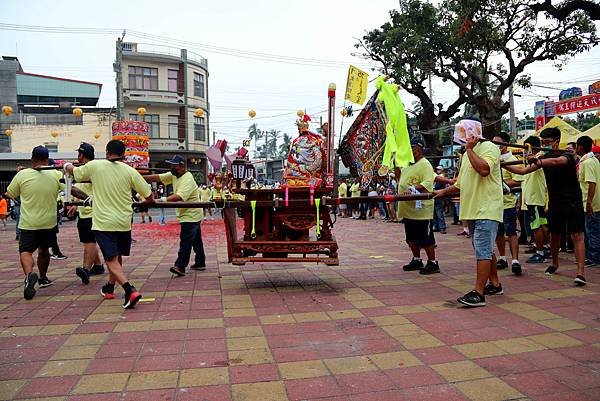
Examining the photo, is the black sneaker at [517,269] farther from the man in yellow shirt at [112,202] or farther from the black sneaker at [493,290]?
the man in yellow shirt at [112,202]

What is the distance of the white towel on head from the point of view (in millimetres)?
4770

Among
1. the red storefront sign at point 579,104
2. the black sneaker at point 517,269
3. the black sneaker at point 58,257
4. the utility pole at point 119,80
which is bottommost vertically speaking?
the black sneaker at point 58,257

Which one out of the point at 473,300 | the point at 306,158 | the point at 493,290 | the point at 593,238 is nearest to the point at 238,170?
the point at 306,158

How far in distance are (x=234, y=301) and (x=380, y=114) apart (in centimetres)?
346

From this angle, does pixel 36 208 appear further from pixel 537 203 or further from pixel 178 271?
pixel 537 203

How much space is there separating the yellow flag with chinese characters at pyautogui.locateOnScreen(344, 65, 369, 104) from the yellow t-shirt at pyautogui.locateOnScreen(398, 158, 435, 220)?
1.19 m

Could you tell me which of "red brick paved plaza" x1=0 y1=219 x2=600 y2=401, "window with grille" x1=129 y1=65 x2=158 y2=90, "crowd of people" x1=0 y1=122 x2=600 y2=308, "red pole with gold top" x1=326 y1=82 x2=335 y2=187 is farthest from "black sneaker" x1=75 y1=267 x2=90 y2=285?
"window with grille" x1=129 y1=65 x2=158 y2=90

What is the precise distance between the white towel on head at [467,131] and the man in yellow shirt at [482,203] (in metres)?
0.05

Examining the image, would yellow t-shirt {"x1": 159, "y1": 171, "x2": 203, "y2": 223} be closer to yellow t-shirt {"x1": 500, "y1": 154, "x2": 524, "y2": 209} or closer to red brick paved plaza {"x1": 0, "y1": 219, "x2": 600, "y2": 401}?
red brick paved plaza {"x1": 0, "y1": 219, "x2": 600, "y2": 401}

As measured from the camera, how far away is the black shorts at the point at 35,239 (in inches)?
222

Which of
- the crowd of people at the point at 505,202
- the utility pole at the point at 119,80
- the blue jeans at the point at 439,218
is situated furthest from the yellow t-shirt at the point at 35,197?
the utility pole at the point at 119,80

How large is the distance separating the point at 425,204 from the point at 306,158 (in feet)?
5.67

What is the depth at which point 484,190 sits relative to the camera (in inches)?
187

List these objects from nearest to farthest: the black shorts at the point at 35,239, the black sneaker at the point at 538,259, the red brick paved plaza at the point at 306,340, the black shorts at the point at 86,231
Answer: the red brick paved plaza at the point at 306,340 → the black shorts at the point at 35,239 → the black shorts at the point at 86,231 → the black sneaker at the point at 538,259
